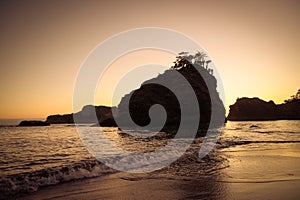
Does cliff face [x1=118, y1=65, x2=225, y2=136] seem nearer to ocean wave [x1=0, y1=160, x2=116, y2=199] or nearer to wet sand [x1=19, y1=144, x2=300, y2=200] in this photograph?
ocean wave [x1=0, y1=160, x2=116, y2=199]

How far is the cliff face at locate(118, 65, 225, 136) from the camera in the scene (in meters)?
66.7

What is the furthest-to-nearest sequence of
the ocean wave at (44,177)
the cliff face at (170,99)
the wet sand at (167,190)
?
the cliff face at (170,99) → the ocean wave at (44,177) → the wet sand at (167,190)

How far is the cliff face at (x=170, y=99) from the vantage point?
2625 inches

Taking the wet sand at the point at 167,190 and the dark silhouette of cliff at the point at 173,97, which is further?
the dark silhouette of cliff at the point at 173,97

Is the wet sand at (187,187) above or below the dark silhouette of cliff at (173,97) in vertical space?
below

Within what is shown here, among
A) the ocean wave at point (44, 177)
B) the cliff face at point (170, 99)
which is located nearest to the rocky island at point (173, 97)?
the cliff face at point (170, 99)

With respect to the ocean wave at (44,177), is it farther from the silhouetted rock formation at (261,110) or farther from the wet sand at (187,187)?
the silhouetted rock formation at (261,110)

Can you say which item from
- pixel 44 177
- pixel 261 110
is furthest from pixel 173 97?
pixel 261 110

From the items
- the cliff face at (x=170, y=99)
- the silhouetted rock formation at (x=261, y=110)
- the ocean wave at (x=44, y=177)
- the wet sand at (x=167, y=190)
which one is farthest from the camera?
the silhouetted rock formation at (x=261, y=110)

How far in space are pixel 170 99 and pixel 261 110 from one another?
78.4 m

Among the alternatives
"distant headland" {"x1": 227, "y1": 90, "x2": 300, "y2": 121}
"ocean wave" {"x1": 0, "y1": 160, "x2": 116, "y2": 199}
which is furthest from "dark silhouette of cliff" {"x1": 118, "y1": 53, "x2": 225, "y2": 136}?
"distant headland" {"x1": 227, "y1": 90, "x2": 300, "y2": 121}

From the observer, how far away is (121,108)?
7062 cm

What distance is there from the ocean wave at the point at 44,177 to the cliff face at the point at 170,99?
54840 mm

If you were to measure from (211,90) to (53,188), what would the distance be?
235ft
